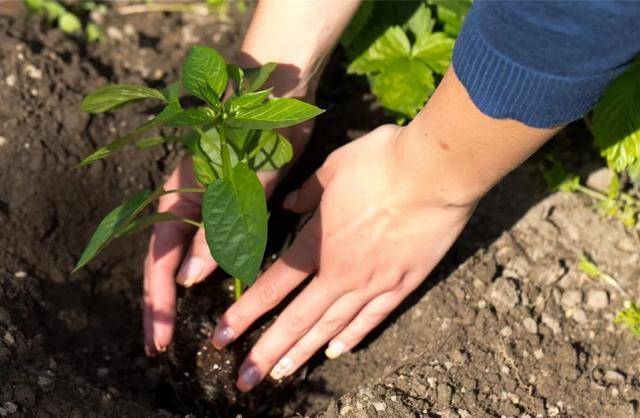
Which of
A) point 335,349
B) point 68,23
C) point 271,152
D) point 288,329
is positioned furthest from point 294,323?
point 68,23

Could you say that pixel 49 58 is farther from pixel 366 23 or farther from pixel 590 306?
pixel 590 306

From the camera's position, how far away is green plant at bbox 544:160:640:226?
87.7 inches

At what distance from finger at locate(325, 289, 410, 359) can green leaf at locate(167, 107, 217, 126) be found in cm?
59

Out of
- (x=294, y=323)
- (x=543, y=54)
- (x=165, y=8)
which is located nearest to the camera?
(x=543, y=54)

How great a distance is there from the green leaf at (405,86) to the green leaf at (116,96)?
0.61 metres

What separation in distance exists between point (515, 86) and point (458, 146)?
0.80ft

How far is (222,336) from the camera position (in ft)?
6.55

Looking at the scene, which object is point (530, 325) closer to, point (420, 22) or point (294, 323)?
point (294, 323)

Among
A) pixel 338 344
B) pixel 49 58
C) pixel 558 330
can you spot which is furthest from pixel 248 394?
pixel 49 58

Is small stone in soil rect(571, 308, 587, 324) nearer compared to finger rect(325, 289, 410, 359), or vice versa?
finger rect(325, 289, 410, 359)

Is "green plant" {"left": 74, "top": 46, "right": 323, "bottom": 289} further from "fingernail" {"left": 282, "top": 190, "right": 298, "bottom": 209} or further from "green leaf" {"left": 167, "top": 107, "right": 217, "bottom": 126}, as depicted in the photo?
"fingernail" {"left": 282, "top": 190, "right": 298, "bottom": 209}

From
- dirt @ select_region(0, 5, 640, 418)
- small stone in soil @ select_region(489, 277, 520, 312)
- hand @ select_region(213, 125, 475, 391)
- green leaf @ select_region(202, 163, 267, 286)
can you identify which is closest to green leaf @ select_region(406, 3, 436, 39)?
dirt @ select_region(0, 5, 640, 418)

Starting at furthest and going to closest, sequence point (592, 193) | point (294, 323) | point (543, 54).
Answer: point (592, 193) < point (294, 323) < point (543, 54)

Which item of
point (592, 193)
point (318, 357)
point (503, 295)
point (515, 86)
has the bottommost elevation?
point (318, 357)
